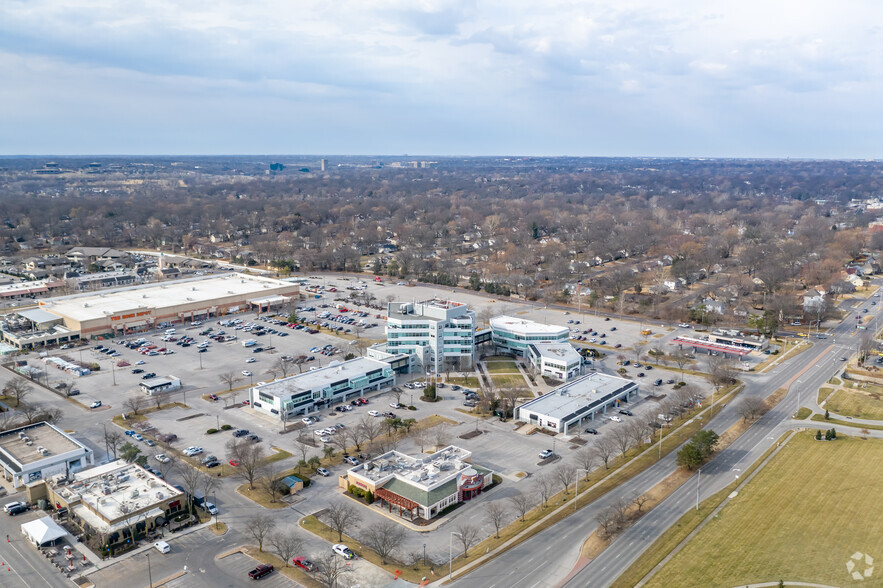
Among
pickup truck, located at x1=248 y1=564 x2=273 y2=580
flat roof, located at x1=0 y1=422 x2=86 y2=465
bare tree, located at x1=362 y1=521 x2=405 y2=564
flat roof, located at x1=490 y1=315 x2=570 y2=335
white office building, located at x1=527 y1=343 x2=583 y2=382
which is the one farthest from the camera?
flat roof, located at x1=490 y1=315 x2=570 y2=335

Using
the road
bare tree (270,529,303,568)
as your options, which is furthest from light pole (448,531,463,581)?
bare tree (270,529,303,568)

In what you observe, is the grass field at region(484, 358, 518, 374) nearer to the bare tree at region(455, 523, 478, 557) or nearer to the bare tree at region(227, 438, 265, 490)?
the bare tree at region(227, 438, 265, 490)

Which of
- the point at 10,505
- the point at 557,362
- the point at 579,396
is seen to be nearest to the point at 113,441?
the point at 10,505

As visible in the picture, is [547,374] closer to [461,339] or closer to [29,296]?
[461,339]

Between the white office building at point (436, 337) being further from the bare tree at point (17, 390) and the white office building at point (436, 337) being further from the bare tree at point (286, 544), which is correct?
the bare tree at point (17, 390)

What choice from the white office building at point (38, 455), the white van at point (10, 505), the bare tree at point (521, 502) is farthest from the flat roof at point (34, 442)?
the bare tree at point (521, 502)

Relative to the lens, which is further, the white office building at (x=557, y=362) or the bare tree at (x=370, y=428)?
the white office building at (x=557, y=362)

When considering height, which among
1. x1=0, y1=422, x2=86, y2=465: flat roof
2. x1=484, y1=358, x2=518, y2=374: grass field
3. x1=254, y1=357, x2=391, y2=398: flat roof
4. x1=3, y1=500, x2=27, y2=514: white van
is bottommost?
x1=3, y1=500, x2=27, y2=514: white van
